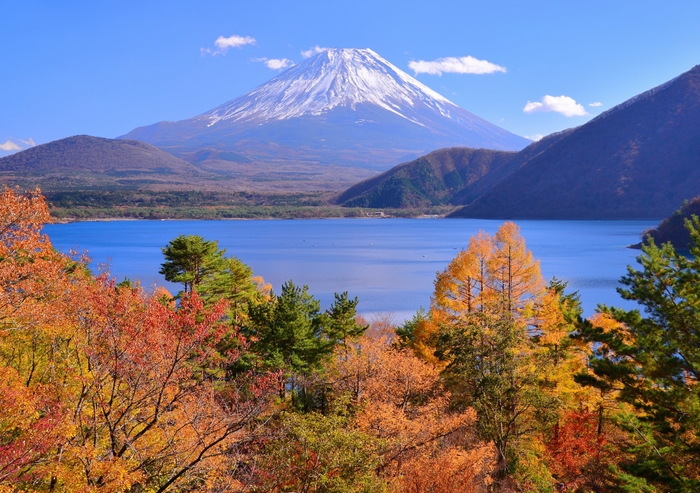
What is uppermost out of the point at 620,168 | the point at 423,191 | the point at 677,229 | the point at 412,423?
the point at 620,168

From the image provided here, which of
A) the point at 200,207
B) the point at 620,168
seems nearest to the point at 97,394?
the point at 620,168

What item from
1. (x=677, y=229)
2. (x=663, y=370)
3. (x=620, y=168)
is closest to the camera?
(x=663, y=370)

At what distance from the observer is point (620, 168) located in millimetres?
135500

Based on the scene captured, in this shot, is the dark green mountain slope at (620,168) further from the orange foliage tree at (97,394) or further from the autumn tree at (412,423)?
the orange foliage tree at (97,394)

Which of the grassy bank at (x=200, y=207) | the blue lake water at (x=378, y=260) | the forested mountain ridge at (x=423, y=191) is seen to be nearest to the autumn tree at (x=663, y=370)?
the blue lake water at (x=378, y=260)

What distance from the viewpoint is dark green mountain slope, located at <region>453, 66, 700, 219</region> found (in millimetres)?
127188

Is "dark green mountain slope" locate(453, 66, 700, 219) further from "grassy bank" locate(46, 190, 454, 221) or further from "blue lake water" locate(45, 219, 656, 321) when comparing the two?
"blue lake water" locate(45, 219, 656, 321)

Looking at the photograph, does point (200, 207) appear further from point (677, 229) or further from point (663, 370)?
point (663, 370)

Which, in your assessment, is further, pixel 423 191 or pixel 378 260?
pixel 423 191

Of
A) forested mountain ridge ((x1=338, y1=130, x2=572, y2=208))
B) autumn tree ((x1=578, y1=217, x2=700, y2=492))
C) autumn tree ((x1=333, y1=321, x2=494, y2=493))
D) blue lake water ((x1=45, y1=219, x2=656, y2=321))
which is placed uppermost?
forested mountain ridge ((x1=338, y1=130, x2=572, y2=208))

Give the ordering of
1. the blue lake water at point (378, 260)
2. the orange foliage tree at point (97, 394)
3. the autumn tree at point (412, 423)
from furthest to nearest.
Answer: the blue lake water at point (378, 260) < the autumn tree at point (412, 423) < the orange foliage tree at point (97, 394)

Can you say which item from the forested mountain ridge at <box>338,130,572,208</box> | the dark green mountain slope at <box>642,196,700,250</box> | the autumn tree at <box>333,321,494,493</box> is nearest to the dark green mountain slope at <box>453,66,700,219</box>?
the forested mountain ridge at <box>338,130,572,208</box>

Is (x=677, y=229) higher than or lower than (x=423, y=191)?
lower

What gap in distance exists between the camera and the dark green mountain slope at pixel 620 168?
127188mm
